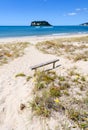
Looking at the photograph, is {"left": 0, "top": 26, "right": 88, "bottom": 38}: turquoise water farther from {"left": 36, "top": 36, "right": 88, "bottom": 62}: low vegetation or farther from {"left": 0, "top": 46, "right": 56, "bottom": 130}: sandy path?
{"left": 0, "top": 46, "right": 56, "bottom": 130}: sandy path

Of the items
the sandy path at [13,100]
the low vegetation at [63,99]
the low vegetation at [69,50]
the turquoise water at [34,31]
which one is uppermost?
the low vegetation at [63,99]

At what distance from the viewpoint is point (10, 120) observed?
16.8ft

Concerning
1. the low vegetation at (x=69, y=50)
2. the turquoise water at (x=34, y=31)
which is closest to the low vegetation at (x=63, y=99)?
the low vegetation at (x=69, y=50)

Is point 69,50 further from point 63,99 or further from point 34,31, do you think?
point 34,31

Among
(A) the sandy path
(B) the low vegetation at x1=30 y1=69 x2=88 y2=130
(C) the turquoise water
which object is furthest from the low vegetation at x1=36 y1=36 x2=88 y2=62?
(C) the turquoise water

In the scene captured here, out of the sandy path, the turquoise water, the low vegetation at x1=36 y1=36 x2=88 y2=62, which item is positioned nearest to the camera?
the sandy path

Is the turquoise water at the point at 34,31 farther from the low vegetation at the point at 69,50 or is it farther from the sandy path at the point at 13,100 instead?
the sandy path at the point at 13,100

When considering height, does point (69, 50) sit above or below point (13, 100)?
below

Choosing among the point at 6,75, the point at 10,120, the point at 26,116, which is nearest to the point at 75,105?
the point at 26,116

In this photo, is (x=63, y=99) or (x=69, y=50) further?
(x=69, y=50)

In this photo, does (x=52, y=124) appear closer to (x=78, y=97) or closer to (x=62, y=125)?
(x=62, y=125)

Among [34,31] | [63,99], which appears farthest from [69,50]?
[34,31]

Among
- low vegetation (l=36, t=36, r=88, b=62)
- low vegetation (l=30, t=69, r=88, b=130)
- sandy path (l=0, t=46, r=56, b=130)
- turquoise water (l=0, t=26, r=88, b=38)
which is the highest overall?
low vegetation (l=30, t=69, r=88, b=130)

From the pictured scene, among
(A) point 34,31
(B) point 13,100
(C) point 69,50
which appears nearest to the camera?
(B) point 13,100
